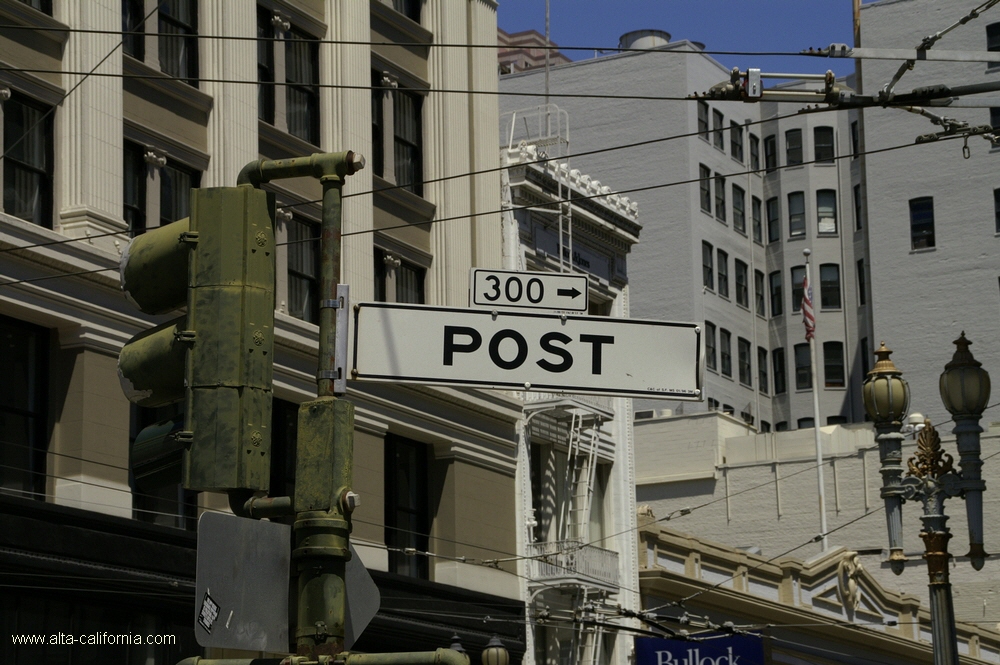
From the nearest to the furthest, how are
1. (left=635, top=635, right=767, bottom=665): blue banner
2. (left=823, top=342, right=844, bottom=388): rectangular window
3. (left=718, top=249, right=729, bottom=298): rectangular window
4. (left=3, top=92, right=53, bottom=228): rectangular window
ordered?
(left=3, top=92, right=53, bottom=228): rectangular window
(left=635, top=635, right=767, bottom=665): blue banner
(left=718, top=249, right=729, bottom=298): rectangular window
(left=823, top=342, right=844, bottom=388): rectangular window

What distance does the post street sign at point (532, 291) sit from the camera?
838 cm

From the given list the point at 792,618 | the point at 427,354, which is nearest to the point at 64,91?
the point at 427,354

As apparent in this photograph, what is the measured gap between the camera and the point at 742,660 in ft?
129

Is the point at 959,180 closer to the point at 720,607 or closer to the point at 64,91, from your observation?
the point at 720,607

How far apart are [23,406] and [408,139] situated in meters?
12.1

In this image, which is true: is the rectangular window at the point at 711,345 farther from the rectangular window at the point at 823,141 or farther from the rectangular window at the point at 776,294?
the rectangular window at the point at 823,141

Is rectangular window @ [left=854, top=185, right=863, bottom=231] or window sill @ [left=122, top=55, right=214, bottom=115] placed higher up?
rectangular window @ [left=854, top=185, right=863, bottom=231]

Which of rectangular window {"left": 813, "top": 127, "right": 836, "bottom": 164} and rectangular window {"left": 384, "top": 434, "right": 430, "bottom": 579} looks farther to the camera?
rectangular window {"left": 813, "top": 127, "right": 836, "bottom": 164}

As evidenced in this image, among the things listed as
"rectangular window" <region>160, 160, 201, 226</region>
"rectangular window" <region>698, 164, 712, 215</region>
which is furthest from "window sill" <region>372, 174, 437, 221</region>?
"rectangular window" <region>698, 164, 712, 215</region>

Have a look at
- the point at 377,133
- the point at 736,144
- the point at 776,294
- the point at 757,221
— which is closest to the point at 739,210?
the point at 757,221

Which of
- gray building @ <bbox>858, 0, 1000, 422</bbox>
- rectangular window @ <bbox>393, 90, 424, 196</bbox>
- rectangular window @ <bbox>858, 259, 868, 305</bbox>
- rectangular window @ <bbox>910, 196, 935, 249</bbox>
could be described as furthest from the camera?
rectangular window @ <bbox>858, 259, 868, 305</bbox>

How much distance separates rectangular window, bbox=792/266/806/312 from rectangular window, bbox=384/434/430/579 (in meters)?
42.2

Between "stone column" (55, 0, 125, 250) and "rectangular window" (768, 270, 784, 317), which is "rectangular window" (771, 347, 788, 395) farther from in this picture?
"stone column" (55, 0, 125, 250)

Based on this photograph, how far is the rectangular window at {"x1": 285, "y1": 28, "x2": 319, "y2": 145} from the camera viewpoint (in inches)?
1192
